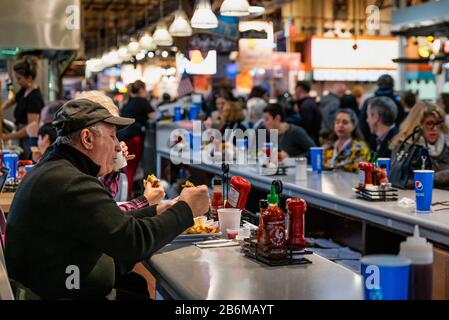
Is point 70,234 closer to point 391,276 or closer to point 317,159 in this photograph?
point 391,276

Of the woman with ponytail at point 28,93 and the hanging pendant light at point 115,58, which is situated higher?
the hanging pendant light at point 115,58

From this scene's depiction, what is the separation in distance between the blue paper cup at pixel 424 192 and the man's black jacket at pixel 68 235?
1.98 meters

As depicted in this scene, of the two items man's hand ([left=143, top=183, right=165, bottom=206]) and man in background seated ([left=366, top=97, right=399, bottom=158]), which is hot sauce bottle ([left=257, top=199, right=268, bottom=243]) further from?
man in background seated ([left=366, top=97, right=399, bottom=158])

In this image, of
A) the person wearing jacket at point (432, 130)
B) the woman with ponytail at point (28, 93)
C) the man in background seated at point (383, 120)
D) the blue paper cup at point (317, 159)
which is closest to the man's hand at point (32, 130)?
the woman with ponytail at point (28, 93)

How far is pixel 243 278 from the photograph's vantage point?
2.81 meters

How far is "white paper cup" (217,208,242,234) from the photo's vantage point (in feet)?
12.4

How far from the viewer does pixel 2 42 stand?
557cm

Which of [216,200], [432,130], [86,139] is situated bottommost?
[216,200]

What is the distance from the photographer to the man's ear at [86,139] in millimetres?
3125

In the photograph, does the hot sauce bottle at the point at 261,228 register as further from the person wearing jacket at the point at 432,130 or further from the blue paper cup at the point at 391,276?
the person wearing jacket at the point at 432,130

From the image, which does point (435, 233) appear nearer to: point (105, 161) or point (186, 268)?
point (186, 268)

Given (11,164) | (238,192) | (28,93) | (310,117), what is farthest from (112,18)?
(238,192)

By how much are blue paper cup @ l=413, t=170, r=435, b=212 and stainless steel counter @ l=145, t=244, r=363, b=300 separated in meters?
1.42

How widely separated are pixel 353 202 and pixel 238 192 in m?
1.16
